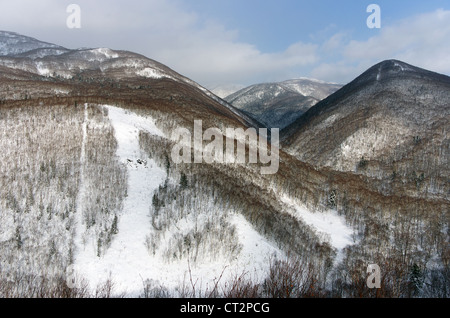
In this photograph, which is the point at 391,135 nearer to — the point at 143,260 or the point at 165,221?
the point at 165,221

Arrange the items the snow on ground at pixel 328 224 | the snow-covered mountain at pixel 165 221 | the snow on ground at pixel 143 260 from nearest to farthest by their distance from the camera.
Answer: the snow-covered mountain at pixel 165 221 < the snow on ground at pixel 143 260 < the snow on ground at pixel 328 224

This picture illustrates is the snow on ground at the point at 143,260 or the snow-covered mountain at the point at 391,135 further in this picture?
the snow-covered mountain at the point at 391,135

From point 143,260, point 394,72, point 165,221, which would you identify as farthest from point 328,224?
point 394,72

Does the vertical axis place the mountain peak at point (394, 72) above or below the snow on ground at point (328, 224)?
above

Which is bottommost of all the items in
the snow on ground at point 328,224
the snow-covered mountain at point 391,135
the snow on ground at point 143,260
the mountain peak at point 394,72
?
the snow on ground at point 328,224

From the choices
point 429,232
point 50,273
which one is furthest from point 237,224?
point 429,232

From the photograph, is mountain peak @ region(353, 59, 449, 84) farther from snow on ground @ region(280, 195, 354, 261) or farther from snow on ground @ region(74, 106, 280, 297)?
snow on ground @ region(74, 106, 280, 297)

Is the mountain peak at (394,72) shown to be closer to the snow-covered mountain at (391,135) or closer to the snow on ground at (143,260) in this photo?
the snow-covered mountain at (391,135)

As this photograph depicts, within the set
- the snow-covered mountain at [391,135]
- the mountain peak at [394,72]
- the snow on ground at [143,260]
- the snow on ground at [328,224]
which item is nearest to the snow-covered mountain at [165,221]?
the snow on ground at [143,260]
